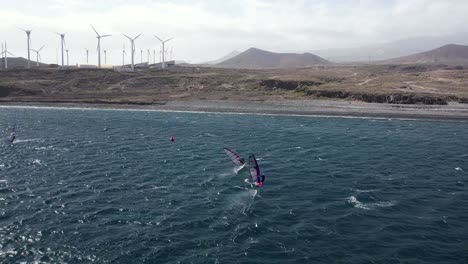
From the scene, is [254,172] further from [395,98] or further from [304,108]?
[395,98]

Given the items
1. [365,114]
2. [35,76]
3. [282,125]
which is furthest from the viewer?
[35,76]

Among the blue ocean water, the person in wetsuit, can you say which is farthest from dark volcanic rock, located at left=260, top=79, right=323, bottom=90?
the person in wetsuit

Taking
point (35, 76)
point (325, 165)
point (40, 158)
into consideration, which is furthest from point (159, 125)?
point (35, 76)

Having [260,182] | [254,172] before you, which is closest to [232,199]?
[260,182]

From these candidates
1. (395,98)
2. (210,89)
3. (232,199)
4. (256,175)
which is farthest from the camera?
(210,89)

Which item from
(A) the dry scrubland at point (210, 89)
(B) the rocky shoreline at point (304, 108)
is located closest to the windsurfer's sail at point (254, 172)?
(B) the rocky shoreline at point (304, 108)

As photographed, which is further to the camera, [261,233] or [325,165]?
[325,165]

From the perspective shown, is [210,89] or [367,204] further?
[210,89]

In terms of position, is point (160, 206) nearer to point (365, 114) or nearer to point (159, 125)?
point (159, 125)

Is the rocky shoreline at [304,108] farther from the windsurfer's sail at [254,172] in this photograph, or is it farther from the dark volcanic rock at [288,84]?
the windsurfer's sail at [254,172]
